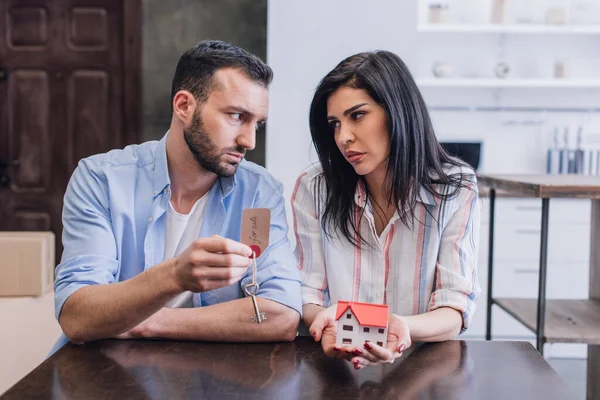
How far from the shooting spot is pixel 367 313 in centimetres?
114

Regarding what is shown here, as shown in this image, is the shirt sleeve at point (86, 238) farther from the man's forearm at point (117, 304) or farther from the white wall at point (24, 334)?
the white wall at point (24, 334)

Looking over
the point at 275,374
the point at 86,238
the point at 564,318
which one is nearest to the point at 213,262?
the point at 275,374

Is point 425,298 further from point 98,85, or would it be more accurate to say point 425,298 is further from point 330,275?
point 98,85

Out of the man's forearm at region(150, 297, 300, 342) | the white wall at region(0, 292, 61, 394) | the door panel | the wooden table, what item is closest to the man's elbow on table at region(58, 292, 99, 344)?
the man's forearm at region(150, 297, 300, 342)

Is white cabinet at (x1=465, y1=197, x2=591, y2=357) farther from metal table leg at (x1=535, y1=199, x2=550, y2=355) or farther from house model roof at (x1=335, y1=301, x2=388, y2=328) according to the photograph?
house model roof at (x1=335, y1=301, x2=388, y2=328)

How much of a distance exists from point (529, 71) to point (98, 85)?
9.79ft

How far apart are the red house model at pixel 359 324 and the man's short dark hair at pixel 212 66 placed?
0.70 meters

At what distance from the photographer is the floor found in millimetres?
3287

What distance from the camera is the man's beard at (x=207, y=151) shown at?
1.57m

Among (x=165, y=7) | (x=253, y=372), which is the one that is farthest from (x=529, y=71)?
(x=253, y=372)

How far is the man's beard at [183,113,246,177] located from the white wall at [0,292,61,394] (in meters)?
1.21

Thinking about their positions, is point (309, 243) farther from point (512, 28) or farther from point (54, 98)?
point (512, 28)

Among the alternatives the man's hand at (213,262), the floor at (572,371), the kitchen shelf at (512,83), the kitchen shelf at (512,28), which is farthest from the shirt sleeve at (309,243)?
the kitchen shelf at (512,28)

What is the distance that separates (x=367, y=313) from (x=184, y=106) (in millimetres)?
795
